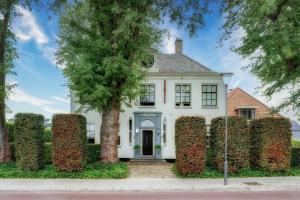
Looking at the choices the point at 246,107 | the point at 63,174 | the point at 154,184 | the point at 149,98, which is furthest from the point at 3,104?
the point at 246,107

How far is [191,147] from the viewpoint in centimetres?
1814

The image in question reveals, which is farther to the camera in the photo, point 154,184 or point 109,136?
point 109,136

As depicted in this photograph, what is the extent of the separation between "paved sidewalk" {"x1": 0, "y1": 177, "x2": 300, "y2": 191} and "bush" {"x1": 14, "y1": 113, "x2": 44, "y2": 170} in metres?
1.28

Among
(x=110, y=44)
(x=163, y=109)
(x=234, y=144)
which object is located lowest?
(x=234, y=144)

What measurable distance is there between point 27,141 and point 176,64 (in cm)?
1589

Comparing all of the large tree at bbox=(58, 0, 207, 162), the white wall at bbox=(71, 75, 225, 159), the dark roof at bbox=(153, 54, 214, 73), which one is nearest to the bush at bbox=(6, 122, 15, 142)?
the white wall at bbox=(71, 75, 225, 159)

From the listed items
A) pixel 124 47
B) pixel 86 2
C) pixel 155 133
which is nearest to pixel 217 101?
pixel 155 133

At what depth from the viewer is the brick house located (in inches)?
1265

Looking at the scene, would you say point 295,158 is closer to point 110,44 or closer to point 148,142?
point 148,142

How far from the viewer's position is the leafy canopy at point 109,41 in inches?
755

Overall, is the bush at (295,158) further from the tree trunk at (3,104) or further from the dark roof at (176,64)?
the tree trunk at (3,104)

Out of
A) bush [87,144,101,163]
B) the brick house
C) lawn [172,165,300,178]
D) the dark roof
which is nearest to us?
lawn [172,165,300,178]

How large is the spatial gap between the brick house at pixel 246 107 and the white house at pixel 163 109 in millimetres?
3503

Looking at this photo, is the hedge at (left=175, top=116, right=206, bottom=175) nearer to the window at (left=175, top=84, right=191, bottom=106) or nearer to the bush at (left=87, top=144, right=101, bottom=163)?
the bush at (left=87, top=144, right=101, bottom=163)
